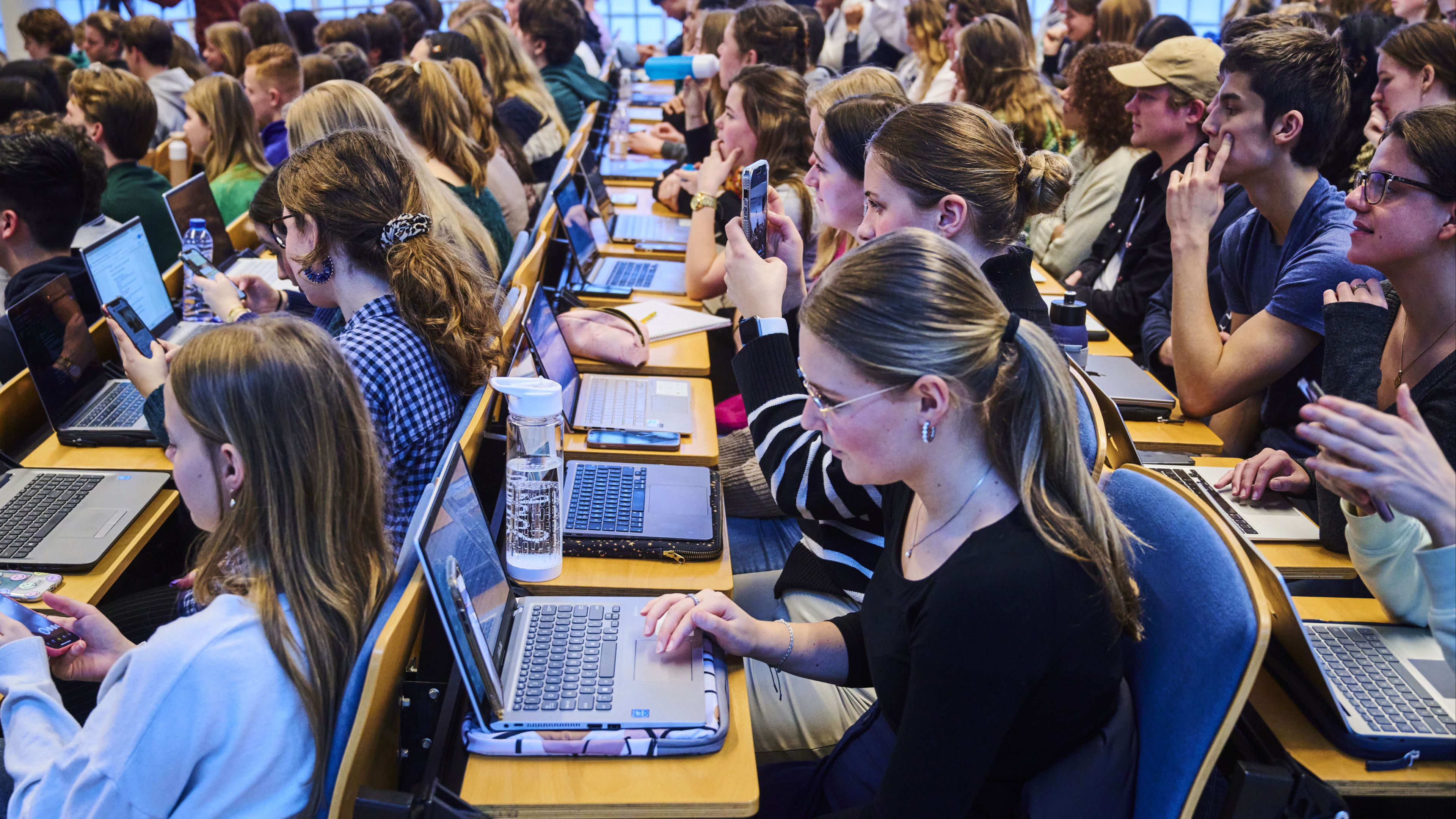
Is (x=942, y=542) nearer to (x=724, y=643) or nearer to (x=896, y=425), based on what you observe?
(x=896, y=425)

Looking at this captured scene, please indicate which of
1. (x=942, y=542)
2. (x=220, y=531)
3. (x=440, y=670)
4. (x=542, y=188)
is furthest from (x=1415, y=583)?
(x=542, y=188)

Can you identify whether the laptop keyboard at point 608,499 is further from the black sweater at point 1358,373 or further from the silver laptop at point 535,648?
the black sweater at point 1358,373

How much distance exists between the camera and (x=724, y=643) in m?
1.46

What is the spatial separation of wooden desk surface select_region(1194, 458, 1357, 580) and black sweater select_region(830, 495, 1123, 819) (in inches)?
25.6

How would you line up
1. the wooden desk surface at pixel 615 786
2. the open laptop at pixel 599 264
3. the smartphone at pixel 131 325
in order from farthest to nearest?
the open laptop at pixel 599 264 < the smartphone at pixel 131 325 < the wooden desk surface at pixel 615 786

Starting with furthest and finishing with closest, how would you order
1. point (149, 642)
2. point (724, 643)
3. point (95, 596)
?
point (95, 596)
point (724, 643)
point (149, 642)

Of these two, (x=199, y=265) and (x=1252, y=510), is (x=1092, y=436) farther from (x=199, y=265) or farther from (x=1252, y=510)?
(x=199, y=265)

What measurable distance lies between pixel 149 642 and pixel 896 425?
34.4 inches

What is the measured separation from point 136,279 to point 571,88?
392 cm

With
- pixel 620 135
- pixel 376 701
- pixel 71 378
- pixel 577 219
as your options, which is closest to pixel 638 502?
pixel 376 701

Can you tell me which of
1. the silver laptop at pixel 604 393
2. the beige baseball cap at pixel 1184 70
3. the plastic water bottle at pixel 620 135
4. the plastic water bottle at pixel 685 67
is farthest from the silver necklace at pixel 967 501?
the plastic water bottle at pixel 620 135

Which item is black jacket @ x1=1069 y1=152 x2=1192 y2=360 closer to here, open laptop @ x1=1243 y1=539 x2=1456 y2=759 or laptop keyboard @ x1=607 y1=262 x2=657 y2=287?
laptop keyboard @ x1=607 y1=262 x2=657 y2=287

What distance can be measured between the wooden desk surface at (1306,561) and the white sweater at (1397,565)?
0.34 feet

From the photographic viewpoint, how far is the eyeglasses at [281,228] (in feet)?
6.36
